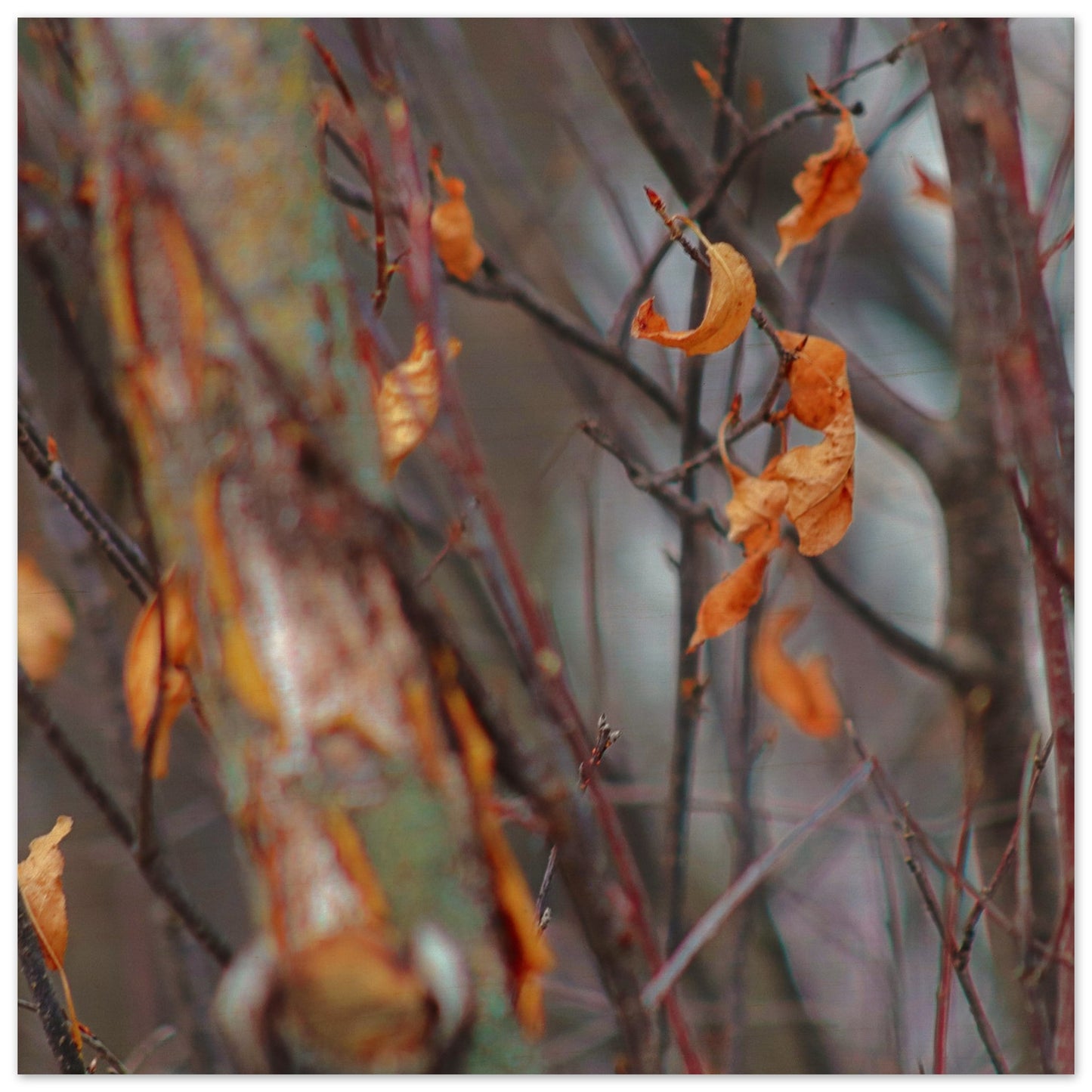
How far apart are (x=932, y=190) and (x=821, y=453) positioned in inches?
12.3

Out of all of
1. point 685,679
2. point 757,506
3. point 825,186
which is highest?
point 825,186

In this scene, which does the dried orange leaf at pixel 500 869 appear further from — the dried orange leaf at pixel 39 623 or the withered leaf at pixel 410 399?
the dried orange leaf at pixel 39 623

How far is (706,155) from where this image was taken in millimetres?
646

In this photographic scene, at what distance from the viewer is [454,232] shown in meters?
0.52

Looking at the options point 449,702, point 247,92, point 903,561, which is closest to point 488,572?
point 449,702

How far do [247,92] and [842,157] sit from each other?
1.00 feet

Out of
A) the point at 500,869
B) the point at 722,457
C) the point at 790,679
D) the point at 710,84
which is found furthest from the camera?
the point at 790,679

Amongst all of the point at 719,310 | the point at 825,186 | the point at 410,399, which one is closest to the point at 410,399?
the point at 410,399

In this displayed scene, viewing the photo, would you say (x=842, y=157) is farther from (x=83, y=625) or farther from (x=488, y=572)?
(x=83, y=625)

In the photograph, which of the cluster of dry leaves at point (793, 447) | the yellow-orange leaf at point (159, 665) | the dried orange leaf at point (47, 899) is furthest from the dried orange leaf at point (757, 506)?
the dried orange leaf at point (47, 899)

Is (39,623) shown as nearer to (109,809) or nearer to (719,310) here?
(109,809)

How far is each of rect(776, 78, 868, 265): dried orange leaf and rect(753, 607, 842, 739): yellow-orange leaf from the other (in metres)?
0.30

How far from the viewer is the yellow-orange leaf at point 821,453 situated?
408 millimetres

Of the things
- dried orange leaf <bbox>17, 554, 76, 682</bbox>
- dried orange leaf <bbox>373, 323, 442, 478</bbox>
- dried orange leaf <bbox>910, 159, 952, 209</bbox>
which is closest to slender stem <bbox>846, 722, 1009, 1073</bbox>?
dried orange leaf <bbox>373, 323, 442, 478</bbox>
